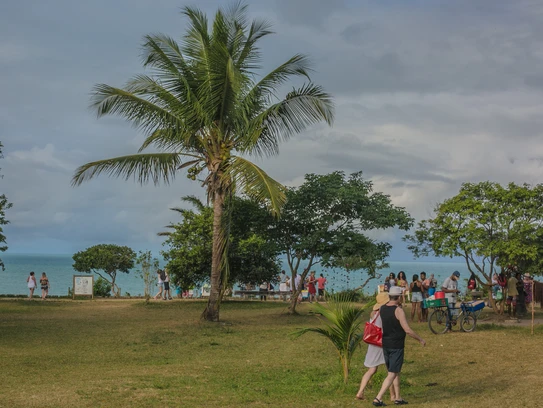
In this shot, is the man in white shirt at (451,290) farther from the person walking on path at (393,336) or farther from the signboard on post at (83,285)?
the signboard on post at (83,285)

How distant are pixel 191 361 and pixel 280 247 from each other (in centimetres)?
1196

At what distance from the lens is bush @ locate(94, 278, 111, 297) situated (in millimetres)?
37156

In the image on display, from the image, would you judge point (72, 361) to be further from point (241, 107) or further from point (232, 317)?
point (232, 317)

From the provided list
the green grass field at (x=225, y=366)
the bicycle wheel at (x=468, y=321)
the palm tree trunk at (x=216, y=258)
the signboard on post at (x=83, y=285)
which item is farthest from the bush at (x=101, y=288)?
the bicycle wheel at (x=468, y=321)

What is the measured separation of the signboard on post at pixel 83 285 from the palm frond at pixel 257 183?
1586 cm

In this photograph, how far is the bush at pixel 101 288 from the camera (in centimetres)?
3716

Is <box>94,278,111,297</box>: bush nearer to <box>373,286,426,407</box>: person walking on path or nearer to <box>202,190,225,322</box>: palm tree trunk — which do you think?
<box>202,190,225,322</box>: palm tree trunk

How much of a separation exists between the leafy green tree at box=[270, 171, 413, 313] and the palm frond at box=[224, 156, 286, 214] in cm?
502

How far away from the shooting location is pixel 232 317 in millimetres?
23609

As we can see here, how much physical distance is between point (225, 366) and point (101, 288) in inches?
1018

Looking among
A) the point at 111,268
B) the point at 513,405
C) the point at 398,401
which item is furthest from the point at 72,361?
the point at 111,268

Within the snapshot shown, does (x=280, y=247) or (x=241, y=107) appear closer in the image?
(x=241, y=107)

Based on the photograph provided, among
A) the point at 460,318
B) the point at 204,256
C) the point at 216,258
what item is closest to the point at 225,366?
the point at 460,318

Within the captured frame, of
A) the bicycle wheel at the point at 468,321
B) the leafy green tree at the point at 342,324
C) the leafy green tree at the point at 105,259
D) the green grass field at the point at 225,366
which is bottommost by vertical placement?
the green grass field at the point at 225,366
